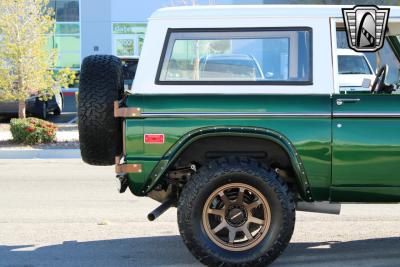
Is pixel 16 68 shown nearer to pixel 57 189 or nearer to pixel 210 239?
pixel 57 189

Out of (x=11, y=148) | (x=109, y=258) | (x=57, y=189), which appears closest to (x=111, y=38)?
(x=11, y=148)

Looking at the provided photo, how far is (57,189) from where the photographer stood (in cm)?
893

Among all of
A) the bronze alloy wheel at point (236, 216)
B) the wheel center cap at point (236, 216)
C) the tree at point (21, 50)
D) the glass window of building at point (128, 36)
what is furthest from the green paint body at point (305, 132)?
the glass window of building at point (128, 36)

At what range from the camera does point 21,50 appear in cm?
1449

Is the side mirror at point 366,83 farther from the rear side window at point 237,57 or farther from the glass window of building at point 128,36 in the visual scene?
the glass window of building at point 128,36

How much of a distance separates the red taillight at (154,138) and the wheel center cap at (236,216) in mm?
748

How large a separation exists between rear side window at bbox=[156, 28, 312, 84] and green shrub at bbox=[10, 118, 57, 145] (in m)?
9.20

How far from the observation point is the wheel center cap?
4.87 meters

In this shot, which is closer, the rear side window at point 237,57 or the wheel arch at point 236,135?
the wheel arch at point 236,135

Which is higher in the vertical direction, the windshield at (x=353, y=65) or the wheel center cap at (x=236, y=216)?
the windshield at (x=353, y=65)

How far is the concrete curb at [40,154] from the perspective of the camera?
12.5 m

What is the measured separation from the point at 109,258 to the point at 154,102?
4.83ft

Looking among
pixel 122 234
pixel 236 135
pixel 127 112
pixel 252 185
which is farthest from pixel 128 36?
pixel 252 185

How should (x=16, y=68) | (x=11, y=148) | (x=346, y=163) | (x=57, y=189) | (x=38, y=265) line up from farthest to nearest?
(x=16, y=68) → (x=11, y=148) → (x=57, y=189) → (x=38, y=265) → (x=346, y=163)
